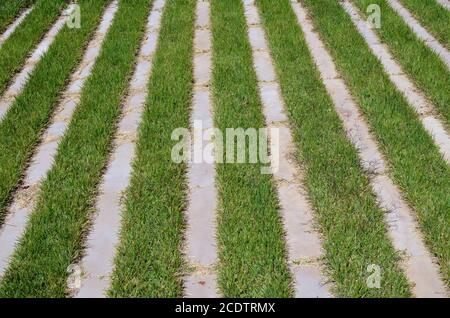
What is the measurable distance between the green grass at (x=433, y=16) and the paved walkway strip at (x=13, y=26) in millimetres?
5264

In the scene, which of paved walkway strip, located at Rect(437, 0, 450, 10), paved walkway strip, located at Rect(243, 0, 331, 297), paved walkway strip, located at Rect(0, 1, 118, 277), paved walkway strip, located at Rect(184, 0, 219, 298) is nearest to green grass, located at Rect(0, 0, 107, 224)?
paved walkway strip, located at Rect(0, 1, 118, 277)

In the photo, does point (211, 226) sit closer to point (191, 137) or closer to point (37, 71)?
point (191, 137)

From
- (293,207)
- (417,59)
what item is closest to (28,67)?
(293,207)

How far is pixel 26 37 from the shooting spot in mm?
6527

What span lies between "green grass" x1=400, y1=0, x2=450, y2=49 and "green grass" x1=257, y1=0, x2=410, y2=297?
1.70 meters

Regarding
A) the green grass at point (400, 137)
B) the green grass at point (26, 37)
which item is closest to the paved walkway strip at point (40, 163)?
the green grass at point (26, 37)

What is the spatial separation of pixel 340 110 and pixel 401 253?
6.20ft

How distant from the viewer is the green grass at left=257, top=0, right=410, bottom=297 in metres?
3.24

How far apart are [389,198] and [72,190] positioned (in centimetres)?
238

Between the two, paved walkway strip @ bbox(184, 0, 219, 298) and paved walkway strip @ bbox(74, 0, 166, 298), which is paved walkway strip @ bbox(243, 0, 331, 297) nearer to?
paved walkway strip @ bbox(184, 0, 219, 298)

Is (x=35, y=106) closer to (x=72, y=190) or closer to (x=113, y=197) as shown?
(x=72, y=190)

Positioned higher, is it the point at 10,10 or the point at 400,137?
the point at 10,10

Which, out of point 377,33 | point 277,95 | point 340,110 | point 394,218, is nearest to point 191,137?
point 277,95

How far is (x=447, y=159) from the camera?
14.0 feet
